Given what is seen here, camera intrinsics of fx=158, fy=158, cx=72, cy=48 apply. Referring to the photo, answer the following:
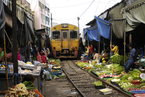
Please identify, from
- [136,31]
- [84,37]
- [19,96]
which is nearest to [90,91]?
[19,96]

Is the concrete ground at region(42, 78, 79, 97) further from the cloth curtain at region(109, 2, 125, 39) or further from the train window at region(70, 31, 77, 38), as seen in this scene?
the train window at region(70, 31, 77, 38)

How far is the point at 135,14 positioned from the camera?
7.39 m

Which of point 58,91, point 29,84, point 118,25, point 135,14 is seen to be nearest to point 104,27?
point 118,25

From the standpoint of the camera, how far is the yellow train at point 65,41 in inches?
717

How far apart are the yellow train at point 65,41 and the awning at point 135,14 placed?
10315 millimetres

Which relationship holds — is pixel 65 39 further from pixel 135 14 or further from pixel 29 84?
pixel 29 84

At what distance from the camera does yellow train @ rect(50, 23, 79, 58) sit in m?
18.2

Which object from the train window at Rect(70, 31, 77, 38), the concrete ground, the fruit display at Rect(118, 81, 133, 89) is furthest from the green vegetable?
the train window at Rect(70, 31, 77, 38)

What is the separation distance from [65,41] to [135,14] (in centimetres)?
1154

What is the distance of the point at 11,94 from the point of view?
123 inches

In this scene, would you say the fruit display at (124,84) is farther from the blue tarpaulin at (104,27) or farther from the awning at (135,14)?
the blue tarpaulin at (104,27)

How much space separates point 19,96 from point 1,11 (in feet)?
7.23

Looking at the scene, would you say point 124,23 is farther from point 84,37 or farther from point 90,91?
point 84,37

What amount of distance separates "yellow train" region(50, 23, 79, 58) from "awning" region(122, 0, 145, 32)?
1031cm
